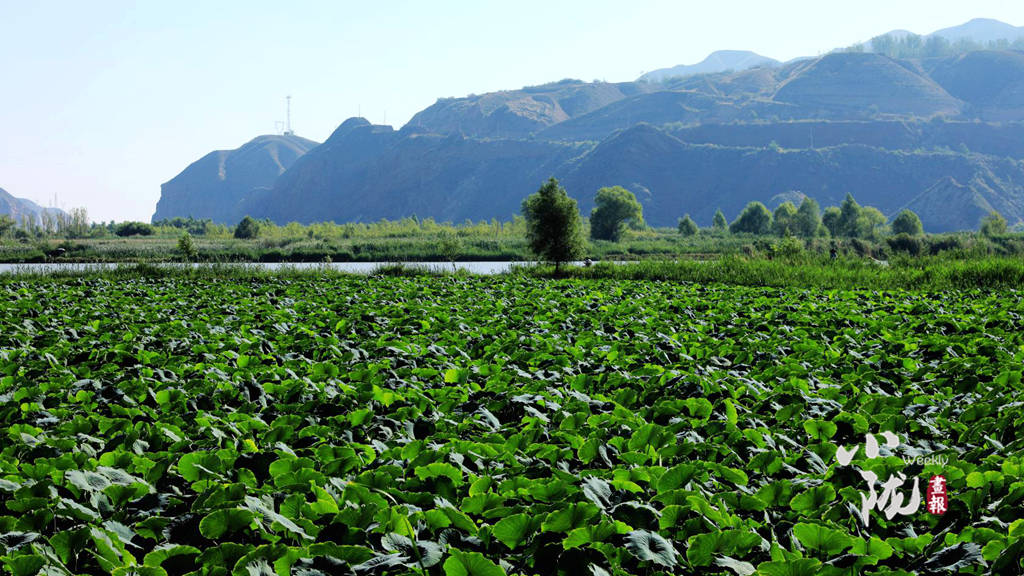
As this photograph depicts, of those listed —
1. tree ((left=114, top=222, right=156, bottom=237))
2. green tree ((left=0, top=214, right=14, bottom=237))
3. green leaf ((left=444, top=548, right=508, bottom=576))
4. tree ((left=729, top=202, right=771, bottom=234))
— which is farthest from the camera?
tree ((left=114, top=222, right=156, bottom=237))

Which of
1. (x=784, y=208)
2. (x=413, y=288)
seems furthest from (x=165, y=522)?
(x=784, y=208)

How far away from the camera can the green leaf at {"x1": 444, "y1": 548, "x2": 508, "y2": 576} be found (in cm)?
197

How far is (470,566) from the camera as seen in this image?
1.99 m

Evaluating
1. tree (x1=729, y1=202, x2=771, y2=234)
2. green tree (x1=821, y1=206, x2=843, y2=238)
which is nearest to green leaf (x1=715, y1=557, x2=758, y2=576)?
green tree (x1=821, y1=206, x2=843, y2=238)

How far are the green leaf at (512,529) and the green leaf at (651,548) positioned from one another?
346mm

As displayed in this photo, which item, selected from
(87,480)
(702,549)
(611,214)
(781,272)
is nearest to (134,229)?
(611,214)

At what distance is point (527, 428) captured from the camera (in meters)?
3.73

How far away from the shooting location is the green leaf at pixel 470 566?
197cm

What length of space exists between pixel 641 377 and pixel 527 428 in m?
2.04

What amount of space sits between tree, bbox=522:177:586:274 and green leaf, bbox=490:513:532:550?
30.6 m

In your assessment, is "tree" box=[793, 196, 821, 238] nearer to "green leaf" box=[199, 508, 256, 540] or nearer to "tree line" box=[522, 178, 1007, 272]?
"tree line" box=[522, 178, 1007, 272]

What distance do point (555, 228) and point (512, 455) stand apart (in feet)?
99.0

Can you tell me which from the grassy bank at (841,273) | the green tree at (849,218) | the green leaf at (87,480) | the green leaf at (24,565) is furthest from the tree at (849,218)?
the green leaf at (24,565)

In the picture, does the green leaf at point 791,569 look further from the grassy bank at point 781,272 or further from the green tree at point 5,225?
the green tree at point 5,225
